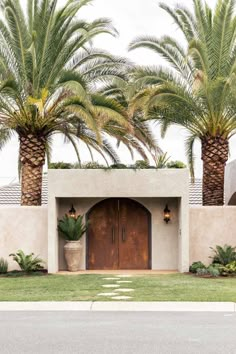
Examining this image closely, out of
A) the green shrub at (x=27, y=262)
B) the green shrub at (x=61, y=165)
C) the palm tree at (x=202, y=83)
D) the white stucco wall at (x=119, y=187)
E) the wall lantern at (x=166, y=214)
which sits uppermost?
the palm tree at (x=202, y=83)

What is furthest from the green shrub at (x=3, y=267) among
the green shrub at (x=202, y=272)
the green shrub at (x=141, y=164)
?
the green shrub at (x=202, y=272)

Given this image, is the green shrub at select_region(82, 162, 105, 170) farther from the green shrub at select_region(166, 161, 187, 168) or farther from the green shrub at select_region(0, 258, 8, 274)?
the green shrub at select_region(0, 258, 8, 274)

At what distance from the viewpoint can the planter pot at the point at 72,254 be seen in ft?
72.0

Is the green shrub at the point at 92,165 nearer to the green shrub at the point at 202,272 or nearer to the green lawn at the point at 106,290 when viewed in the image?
the green lawn at the point at 106,290

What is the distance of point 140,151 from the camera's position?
2392cm

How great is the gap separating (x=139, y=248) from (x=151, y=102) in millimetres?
5293

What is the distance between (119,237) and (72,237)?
1.80 metres

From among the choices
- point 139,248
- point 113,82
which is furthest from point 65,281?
point 113,82

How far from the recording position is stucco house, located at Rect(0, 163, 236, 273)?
21578mm

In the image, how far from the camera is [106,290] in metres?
16.5

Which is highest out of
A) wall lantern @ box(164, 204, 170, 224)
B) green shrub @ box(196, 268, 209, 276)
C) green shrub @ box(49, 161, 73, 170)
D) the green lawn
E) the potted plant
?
green shrub @ box(49, 161, 73, 170)

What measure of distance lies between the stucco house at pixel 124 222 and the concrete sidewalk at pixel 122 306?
7.43 m

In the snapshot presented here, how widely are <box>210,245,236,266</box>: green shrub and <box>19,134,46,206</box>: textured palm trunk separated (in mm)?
6517
